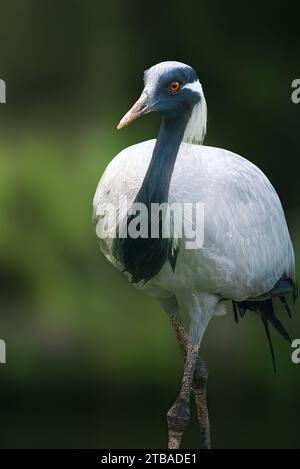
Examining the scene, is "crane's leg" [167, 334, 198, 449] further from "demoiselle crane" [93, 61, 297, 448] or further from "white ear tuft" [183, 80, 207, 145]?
"white ear tuft" [183, 80, 207, 145]

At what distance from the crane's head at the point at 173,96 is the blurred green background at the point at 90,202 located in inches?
82.6

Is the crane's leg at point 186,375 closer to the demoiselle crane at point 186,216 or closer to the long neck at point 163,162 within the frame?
the demoiselle crane at point 186,216

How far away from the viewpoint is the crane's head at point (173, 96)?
105 inches

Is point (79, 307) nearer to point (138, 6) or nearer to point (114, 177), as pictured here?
point (138, 6)

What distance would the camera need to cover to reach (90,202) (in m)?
5.00

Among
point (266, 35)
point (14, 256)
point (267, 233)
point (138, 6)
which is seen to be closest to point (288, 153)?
point (266, 35)

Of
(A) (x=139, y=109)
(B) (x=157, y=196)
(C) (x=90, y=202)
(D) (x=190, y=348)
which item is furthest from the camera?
(C) (x=90, y=202)

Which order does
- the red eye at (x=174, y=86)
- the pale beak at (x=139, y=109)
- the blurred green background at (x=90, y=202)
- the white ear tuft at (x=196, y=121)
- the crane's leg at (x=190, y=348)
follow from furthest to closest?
the blurred green background at (x=90, y=202) < the crane's leg at (x=190, y=348) < the white ear tuft at (x=196, y=121) < the red eye at (x=174, y=86) < the pale beak at (x=139, y=109)

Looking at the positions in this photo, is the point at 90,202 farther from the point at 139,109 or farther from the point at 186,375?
the point at 139,109

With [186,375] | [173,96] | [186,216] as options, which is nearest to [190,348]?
[186,375]

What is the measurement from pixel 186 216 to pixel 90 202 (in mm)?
2247

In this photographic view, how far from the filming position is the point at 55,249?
5051 millimetres

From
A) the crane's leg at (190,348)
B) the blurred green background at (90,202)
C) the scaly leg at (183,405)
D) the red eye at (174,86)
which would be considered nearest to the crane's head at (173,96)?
the red eye at (174,86)

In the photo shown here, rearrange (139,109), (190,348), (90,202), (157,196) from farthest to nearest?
1. (90,202)
2. (190,348)
3. (157,196)
4. (139,109)
